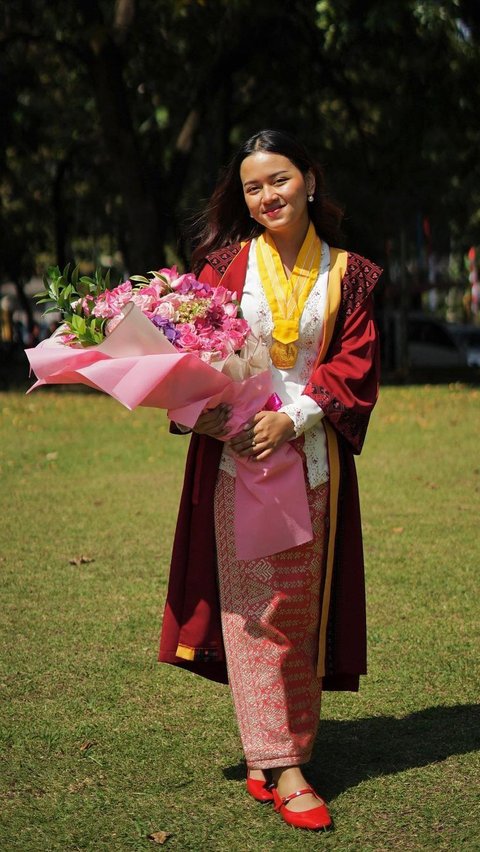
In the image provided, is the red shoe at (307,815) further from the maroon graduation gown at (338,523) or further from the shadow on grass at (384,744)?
the maroon graduation gown at (338,523)

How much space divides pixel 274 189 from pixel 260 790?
1.86 metres

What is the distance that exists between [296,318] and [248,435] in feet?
1.31

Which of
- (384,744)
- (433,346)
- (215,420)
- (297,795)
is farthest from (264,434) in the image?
(433,346)

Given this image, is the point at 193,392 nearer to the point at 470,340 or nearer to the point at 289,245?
the point at 289,245

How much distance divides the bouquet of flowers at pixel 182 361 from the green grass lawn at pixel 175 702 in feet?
2.82

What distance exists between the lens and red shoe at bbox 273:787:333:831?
148 inches

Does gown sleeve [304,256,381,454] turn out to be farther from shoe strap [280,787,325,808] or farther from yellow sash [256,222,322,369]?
shoe strap [280,787,325,808]

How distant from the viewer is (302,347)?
400 centimetres

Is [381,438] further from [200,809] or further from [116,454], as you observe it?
[200,809]

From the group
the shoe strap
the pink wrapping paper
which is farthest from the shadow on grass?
the pink wrapping paper

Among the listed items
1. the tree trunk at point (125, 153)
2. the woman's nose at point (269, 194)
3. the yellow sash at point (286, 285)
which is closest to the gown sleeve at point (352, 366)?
the yellow sash at point (286, 285)

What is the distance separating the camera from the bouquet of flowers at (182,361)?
11.9 ft

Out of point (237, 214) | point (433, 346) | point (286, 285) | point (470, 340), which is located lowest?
point (470, 340)

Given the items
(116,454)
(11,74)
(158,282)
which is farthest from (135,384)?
(11,74)
